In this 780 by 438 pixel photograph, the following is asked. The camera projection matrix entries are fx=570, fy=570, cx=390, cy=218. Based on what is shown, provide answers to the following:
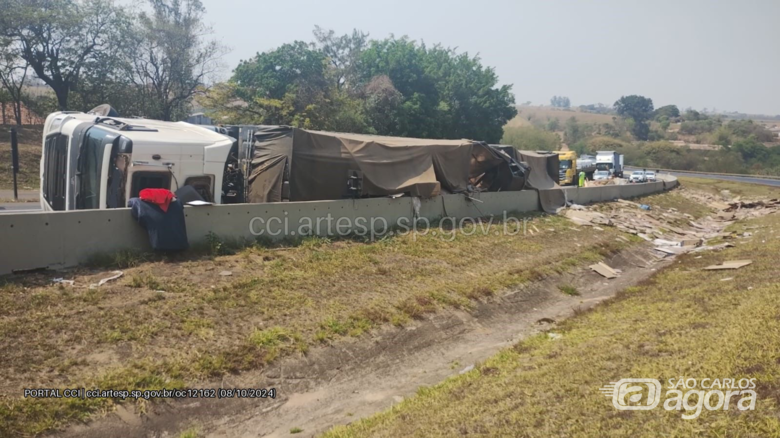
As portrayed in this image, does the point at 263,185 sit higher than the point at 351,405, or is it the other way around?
the point at 263,185

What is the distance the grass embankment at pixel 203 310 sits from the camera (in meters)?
6.29

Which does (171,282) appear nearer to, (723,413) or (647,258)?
(723,413)

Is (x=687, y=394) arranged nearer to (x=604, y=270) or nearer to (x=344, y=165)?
(x=344, y=165)

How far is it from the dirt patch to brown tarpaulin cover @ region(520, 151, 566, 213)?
34.6 ft

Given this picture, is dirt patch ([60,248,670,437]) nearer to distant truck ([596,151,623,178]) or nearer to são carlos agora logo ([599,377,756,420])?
são carlos agora logo ([599,377,756,420])

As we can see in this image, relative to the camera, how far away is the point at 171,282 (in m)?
8.95

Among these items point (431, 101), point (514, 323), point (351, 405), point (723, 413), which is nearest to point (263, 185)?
point (514, 323)

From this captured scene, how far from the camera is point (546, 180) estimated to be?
78.8 feet

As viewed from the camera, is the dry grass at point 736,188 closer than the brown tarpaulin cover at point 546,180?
No

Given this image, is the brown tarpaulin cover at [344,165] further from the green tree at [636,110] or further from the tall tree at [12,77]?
the green tree at [636,110]

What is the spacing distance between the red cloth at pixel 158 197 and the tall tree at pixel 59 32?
3218cm

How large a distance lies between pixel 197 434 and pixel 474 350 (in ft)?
15.0

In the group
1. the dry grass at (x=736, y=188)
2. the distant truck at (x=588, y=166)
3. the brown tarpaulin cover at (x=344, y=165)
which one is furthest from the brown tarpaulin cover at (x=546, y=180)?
the dry grass at (x=736, y=188)

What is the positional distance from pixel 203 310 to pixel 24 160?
2700 centimetres
